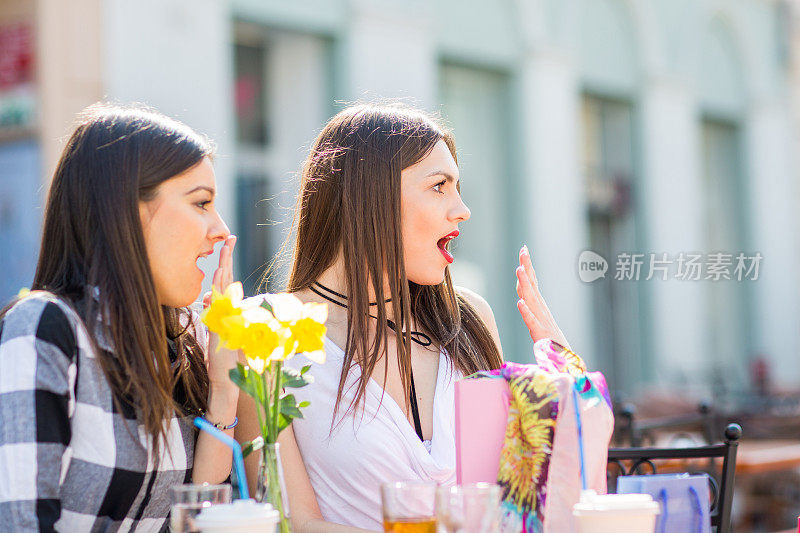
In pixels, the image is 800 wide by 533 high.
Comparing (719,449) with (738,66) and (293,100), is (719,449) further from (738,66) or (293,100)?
(738,66)

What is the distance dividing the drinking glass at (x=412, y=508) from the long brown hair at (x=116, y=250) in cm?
58

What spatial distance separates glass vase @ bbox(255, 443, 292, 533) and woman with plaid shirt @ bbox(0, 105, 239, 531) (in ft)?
1.07

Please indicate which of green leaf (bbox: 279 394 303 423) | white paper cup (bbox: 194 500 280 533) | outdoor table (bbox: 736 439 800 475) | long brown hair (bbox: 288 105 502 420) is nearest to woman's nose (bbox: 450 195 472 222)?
long brown hair (bbox: 288 105 502 420)

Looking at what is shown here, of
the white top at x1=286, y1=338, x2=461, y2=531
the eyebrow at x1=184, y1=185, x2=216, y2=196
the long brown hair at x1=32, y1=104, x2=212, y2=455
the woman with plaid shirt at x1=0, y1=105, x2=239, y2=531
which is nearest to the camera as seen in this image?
the woman with plaid shirt at x1=0, y1=105, x2=239, y2=531

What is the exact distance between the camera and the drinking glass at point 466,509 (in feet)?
4.68

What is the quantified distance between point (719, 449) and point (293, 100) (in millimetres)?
6435

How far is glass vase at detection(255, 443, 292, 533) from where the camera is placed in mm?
1576

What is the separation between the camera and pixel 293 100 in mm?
8336

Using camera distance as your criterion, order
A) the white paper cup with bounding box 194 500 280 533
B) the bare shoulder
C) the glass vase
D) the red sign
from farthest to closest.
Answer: the red sign → the bare shoulder → the glass vase → the white paper cup with bounding box 194 500 280 533

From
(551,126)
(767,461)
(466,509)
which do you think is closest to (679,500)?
(466,509)

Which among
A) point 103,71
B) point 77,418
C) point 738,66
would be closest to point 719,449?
point 77,418

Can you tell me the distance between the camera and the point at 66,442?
1726 millimetres

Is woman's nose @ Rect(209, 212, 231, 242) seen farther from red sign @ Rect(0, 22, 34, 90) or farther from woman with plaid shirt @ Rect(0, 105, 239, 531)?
red sign @ Rect(0, 22, 34, 90)

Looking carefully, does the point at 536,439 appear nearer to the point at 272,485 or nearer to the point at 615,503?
the point at 615,503
